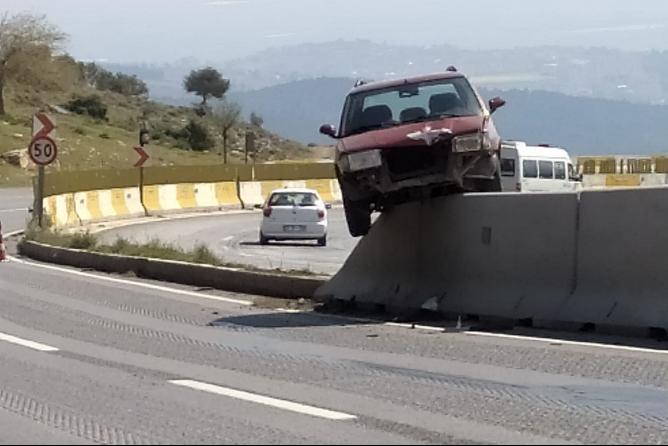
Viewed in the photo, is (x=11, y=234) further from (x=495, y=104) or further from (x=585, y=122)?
(x=585, y=122)

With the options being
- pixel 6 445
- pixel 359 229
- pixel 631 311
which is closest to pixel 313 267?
pixel 359 229

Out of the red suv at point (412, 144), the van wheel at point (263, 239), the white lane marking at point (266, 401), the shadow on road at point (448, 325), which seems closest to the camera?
the white lane marking at point (266, 401)

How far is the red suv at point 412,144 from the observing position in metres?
15.9

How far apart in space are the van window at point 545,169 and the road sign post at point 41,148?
1398 cm

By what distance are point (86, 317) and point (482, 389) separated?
23.4 ft

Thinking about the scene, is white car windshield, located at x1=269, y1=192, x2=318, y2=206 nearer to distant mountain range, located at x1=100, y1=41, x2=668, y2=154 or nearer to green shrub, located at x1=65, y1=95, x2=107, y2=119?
distant mountain range, located at x1=100, y1=41, x2=668, y2=154

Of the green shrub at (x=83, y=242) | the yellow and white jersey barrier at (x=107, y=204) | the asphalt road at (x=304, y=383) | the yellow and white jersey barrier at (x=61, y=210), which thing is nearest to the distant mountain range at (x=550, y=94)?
the yellow and white jersey barrier at (x=107, y=204)

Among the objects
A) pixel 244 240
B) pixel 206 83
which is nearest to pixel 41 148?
pixel 244 240

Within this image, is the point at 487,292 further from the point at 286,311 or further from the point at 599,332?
the point at 286,311

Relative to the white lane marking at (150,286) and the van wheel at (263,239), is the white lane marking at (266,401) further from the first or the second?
the van wheel at (263,239)

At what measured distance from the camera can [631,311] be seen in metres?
12.8

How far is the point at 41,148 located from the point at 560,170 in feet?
50.0

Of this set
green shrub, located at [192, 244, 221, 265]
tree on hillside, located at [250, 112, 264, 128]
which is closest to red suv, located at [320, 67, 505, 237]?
green shrub, located at [192, 244, 221, 265]

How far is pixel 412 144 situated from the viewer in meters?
15.8
